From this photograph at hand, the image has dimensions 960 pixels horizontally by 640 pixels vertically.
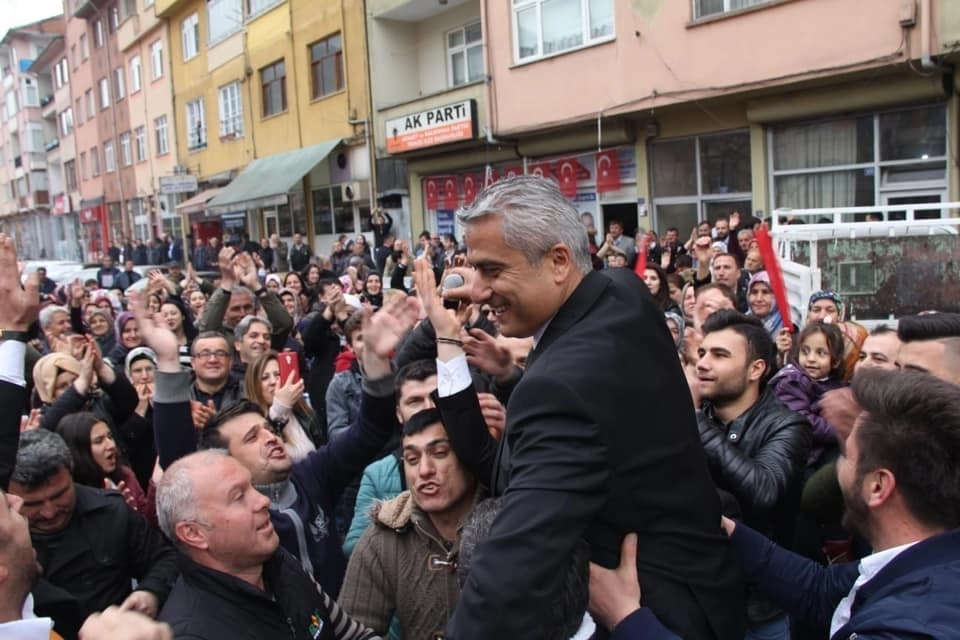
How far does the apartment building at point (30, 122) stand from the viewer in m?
51.3

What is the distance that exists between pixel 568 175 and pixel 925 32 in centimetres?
685

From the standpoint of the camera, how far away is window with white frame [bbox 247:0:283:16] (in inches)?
867

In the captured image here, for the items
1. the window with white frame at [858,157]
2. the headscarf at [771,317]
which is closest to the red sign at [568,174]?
the window with white frame at [858,157]

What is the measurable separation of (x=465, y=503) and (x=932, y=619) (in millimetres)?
1495

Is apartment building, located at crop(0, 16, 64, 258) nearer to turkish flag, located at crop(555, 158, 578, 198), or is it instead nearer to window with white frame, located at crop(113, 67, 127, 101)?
window with white frame, located at crop(113, 67, 127, 101)

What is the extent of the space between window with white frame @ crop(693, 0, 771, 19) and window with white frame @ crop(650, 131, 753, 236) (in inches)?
72.1

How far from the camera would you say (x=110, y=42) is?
115 feet

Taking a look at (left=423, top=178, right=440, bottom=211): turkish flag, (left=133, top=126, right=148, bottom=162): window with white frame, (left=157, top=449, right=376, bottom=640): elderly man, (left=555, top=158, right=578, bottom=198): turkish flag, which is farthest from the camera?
(left=133, top=126, right=148, bottom=162): window with white frame

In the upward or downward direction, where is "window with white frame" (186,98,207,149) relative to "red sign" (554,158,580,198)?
upward

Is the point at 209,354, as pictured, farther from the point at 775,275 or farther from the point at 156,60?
the point at 156,60

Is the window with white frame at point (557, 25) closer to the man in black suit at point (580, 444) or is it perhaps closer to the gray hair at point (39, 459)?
the gray hair at point (39, 459)

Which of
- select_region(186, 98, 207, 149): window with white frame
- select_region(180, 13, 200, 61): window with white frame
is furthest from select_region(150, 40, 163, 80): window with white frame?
select_region(186, 98, 207, 149): window with white frame

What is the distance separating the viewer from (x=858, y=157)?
10977 millimetres

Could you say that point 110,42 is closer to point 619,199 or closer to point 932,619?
point 619,199
